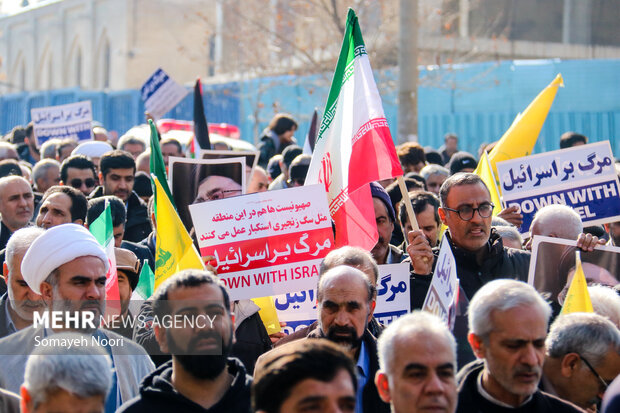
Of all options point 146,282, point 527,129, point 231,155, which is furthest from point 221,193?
point 527,129

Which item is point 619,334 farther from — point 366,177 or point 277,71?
point 277,71

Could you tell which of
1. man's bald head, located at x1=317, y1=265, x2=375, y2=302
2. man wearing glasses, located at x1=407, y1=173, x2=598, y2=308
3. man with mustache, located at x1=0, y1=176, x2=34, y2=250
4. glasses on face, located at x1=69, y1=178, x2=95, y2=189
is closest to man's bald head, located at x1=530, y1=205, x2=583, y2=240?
man wearing glasses, located at x1=407, y1=173, x2=598, y2=308

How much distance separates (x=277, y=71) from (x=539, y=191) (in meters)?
19.7

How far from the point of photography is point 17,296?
4859mm

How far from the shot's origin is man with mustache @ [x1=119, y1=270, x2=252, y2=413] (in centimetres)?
367

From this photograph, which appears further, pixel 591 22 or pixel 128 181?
pixel 591 22

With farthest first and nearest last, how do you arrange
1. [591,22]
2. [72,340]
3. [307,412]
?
[591,22] < [72,340] < [307,412]

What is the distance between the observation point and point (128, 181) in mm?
8219

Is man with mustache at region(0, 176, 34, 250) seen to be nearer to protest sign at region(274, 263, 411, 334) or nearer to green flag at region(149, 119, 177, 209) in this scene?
green flag at region(149, 119, 177, 209)

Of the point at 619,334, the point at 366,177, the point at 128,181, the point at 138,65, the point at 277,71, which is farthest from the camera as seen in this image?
the point at 138,65

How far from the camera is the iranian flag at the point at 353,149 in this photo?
5.88 m

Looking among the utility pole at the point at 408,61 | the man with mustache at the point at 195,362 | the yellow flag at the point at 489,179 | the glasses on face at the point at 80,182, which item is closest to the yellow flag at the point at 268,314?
the man with mustache at the point at 195,362

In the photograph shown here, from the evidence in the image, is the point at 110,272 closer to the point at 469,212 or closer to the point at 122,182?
the point at 469,212

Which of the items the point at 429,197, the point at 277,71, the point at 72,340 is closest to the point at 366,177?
the point at 429,197
